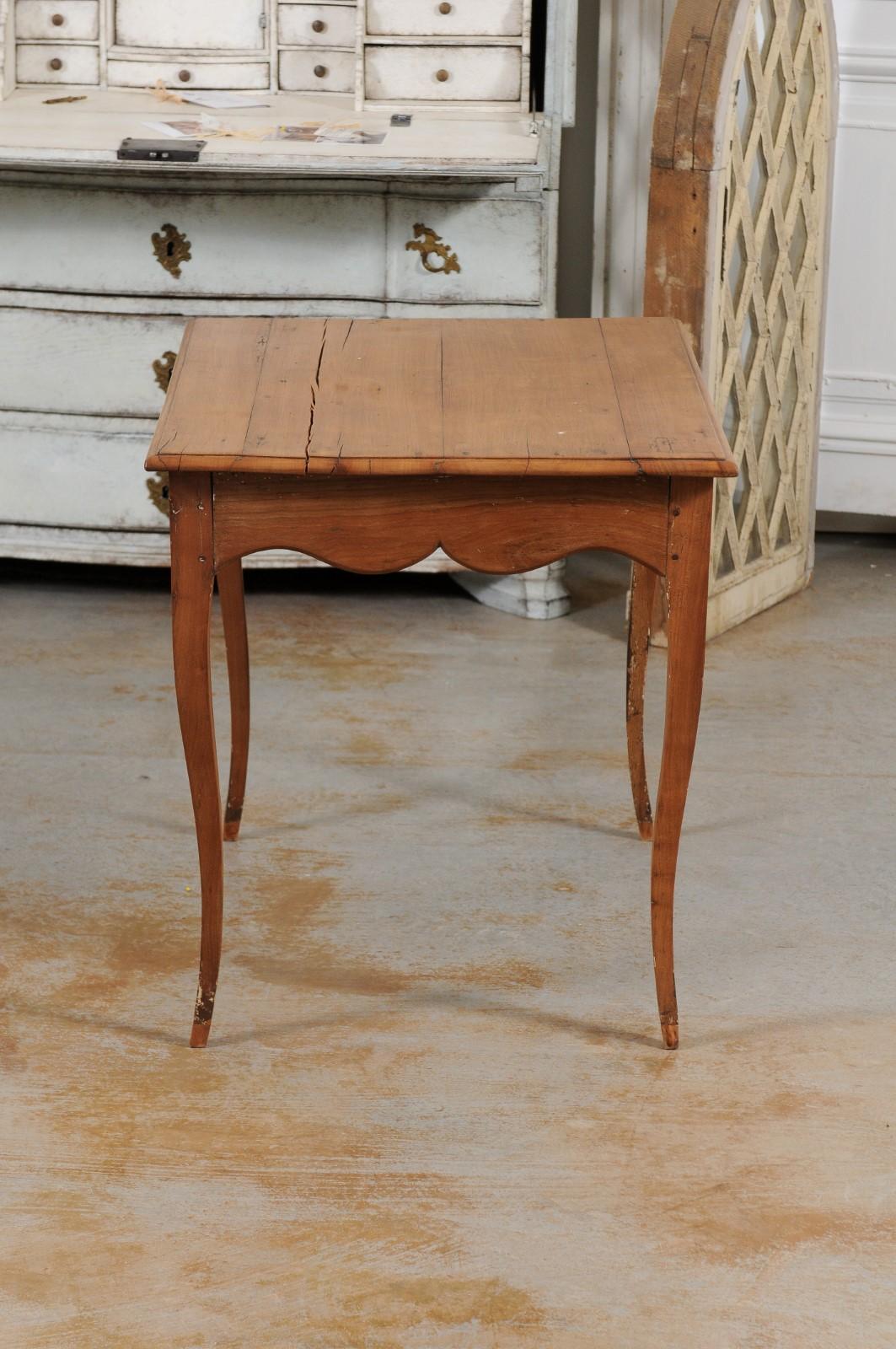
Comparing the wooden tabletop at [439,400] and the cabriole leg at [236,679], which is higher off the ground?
the wooden tabletop at [439,400]

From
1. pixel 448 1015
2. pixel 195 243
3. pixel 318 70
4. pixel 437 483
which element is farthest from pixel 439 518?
pixel 318 70

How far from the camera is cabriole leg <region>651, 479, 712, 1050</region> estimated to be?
5.61 feet

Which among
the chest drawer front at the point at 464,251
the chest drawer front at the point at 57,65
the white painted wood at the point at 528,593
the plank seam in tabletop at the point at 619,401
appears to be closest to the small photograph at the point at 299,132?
the chest drawer front at the point at 464,251

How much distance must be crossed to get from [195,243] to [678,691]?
5.70 feet

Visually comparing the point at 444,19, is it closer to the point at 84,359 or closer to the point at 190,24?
the point at 190,24

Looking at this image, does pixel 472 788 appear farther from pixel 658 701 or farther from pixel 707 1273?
pixel 707 1273

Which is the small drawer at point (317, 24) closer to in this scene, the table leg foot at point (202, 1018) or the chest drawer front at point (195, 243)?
the chest drawer front at point (195, 243)

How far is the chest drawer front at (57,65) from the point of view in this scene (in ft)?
11.0

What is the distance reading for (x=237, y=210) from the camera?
304 centimetres

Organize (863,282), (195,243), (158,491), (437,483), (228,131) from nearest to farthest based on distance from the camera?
1. (437,483)
2. (228,131)
3. (195,243)
4. (158,491)
5. (863,282)

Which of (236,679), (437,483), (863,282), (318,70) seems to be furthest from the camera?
(863,282)

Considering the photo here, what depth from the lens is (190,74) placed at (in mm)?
3346

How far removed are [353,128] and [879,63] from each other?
3.97 ft

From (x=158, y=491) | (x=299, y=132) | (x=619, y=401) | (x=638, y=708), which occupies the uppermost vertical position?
(x=299, y=132)
